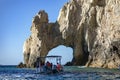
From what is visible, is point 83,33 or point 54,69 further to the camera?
point 83,33

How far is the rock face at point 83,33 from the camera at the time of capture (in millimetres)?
86125

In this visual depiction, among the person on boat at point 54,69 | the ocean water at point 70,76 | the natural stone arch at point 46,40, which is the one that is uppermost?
the natural stone arch at point 46,40

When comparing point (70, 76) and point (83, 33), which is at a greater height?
point (83, 33)

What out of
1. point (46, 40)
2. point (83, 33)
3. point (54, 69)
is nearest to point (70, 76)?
point (54, 69)

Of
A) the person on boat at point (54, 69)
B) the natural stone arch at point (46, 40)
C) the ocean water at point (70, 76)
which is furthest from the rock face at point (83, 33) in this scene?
the person on boat at point (54, 69)

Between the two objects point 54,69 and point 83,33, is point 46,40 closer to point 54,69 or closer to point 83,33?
point 83,33

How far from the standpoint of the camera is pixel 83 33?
345 feet

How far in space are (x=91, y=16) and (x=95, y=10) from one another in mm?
2113

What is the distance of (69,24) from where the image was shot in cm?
10575

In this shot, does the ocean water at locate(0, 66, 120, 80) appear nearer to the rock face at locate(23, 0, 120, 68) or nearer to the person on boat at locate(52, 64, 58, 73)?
the person on boat at locate(52, 64, 58, 73)

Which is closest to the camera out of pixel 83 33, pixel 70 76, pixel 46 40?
pixel 70 76

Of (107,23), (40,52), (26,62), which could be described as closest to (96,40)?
(107,23)

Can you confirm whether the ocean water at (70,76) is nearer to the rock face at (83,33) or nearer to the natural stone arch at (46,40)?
the rock face at (83,33)

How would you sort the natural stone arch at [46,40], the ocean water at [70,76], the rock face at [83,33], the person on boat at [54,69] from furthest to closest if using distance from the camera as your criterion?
the natural stone arch at [46,40] < the rock face at [83,33] < the person on boat at [54,69] < the ocean water at [70,76]
